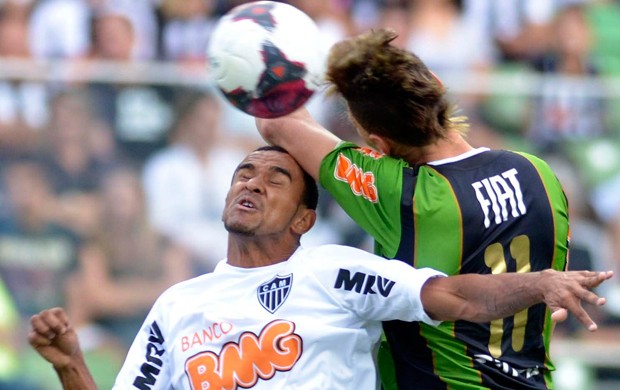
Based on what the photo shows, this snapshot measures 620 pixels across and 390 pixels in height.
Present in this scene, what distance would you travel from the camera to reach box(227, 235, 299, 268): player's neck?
17.3 ft

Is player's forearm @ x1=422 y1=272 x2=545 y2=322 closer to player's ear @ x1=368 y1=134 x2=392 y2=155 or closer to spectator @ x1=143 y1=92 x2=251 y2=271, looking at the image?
player's ear @ x1=368 y1=134 x2=392 y2=155

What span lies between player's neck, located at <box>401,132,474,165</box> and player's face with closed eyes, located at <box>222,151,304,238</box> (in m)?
0.58

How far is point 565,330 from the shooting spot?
9.86 m

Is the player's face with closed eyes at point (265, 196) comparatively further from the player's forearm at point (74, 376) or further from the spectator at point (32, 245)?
the spectator at point (32, 245)

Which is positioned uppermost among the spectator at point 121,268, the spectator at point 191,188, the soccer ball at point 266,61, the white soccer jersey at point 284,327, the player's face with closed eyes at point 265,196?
the soccer ball at point 266,61

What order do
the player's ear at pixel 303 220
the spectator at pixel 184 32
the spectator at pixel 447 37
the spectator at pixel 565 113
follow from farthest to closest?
the spectator at pixel 447 37 < the spectator at pixel 184 32 < the spectator at pixel 565 113 < the player's ear at pixel 303 220

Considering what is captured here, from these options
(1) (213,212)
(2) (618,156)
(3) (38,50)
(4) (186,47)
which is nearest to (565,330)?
(2) (618,156)

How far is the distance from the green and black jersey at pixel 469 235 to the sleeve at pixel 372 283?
0.13m

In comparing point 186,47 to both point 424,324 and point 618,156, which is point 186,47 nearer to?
point 618,156

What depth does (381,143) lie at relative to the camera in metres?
5.06

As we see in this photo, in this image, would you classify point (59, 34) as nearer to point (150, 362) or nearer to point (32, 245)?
point (32, 245)

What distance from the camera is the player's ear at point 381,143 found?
503 centimetres

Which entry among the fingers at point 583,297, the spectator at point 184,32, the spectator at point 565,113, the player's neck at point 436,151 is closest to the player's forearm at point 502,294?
the fingers at point 583,297

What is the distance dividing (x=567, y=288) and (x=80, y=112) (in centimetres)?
611
